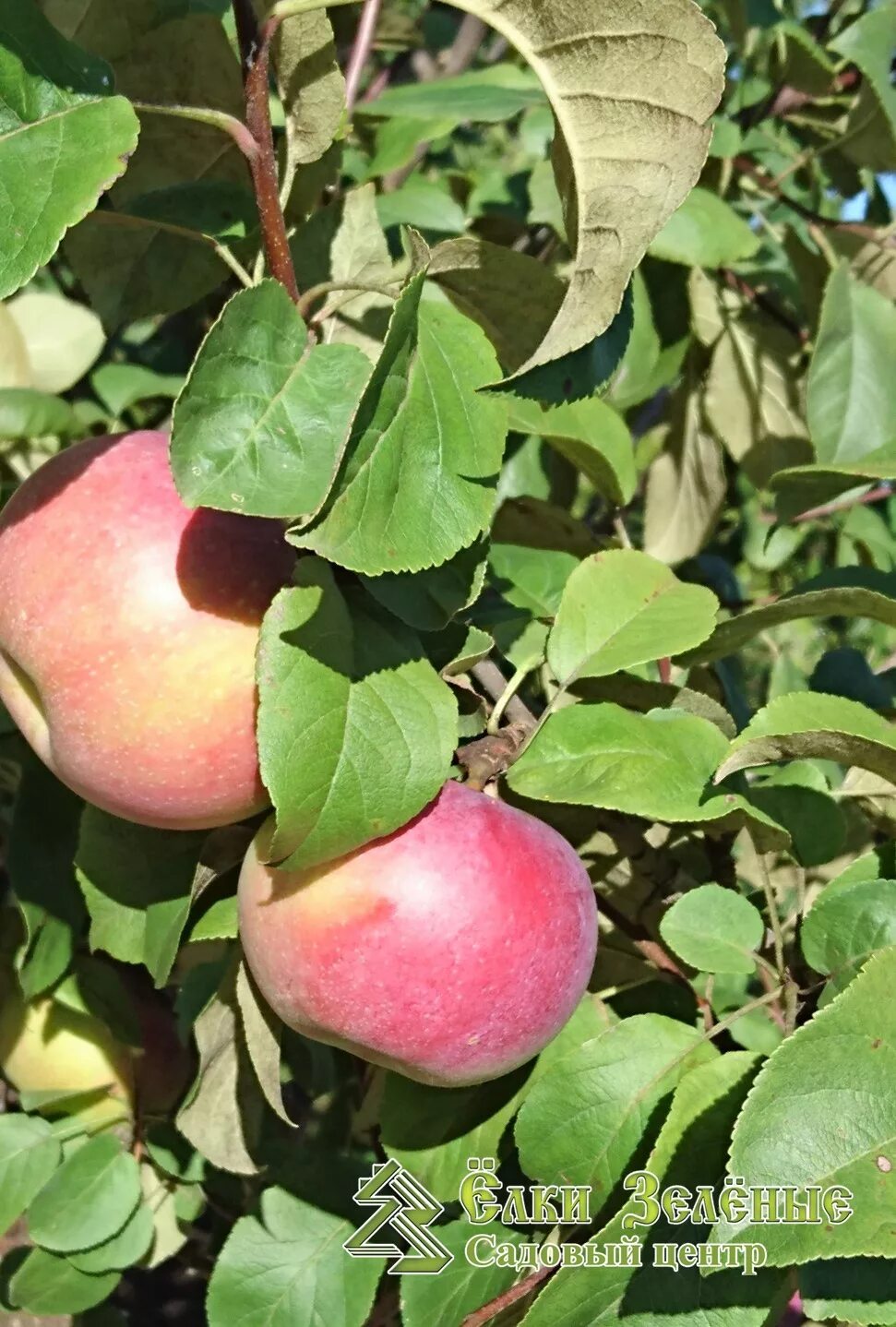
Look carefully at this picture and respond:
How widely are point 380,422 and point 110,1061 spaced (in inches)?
33.2

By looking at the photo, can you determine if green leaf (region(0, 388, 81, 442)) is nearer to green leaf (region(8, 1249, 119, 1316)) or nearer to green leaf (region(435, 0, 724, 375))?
green leaf (region(435, 0, 724, 375))

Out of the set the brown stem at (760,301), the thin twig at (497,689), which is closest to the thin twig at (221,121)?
the thin twig at (497,689)

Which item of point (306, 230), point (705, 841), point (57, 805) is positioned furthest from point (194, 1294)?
point (306, 230)

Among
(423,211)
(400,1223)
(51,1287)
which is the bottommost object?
(51,1287)

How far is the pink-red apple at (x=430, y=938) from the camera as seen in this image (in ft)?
2.11

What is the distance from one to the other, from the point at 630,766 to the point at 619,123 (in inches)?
14.7

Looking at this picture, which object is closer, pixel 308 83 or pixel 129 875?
pixel 308 83

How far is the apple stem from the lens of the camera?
0.58 m

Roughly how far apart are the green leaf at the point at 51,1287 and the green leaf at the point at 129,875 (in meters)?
0.40

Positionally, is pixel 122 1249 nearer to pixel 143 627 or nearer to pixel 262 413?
pixel 143 627

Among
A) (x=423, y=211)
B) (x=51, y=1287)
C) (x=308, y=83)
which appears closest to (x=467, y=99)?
(x=423, y=211)

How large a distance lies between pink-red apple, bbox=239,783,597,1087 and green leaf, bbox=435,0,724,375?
29 cm

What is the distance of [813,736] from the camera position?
2.17 feet

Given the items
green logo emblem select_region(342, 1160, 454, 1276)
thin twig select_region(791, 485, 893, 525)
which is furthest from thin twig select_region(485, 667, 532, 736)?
thin twig select_region(791, 485, 893, 525)
